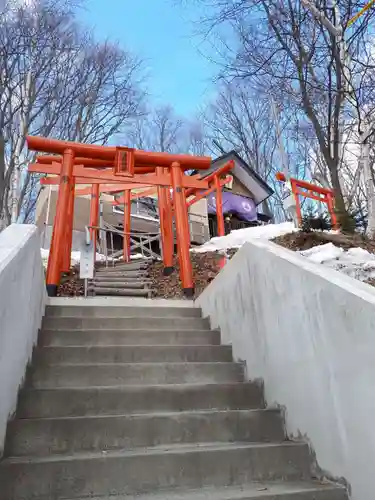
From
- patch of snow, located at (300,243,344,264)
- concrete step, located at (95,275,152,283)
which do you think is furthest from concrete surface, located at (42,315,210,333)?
concrete step, located at (95,275,152,283)

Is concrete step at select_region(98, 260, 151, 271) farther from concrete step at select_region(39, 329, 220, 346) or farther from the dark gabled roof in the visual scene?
the dark gabled roof

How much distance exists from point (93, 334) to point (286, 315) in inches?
73.0

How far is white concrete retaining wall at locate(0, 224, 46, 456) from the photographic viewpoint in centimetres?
217

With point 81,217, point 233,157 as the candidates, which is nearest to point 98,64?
point 81,217

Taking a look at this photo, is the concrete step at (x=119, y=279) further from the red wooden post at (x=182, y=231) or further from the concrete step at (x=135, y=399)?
the concrete step at (x=135, y=399)

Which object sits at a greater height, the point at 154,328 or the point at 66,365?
the point at 154,328

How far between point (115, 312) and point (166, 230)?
4.52m

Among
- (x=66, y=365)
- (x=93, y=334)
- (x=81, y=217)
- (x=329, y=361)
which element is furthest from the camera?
(x=81, y=217)

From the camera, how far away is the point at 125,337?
374 centimetres

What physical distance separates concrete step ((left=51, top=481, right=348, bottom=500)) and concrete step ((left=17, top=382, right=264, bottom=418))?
29.3 inches

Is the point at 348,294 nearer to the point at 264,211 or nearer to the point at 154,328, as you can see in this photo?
the point at 154,328

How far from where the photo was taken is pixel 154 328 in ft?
13.6

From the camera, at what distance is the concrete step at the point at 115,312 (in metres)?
4.27

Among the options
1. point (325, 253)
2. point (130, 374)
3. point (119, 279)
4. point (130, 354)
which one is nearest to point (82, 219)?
point (119, 279)
